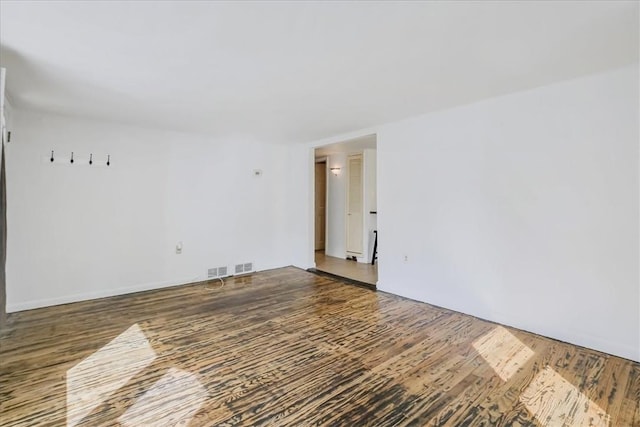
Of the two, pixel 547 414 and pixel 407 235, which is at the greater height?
pixel 407 235

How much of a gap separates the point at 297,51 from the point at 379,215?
267cm

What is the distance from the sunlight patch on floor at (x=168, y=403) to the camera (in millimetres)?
1755

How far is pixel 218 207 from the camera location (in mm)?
5086

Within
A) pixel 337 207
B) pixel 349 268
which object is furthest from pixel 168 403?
pixel 337 207

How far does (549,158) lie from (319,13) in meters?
2.50

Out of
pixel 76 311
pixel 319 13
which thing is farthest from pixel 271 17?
pixel 76 311

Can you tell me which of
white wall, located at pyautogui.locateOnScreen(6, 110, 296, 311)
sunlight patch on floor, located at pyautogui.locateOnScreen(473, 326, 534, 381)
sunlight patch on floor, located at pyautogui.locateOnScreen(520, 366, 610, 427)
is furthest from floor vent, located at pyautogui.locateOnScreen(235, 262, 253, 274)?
sunlight patch on floor, located at pyautogui.locateOnScreen(520, 366, 610, 427)

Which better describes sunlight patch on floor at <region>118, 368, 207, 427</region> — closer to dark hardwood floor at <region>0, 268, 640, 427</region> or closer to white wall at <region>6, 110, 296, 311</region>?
dark hardwood floor at <region>0, 268, 640, 427</region>

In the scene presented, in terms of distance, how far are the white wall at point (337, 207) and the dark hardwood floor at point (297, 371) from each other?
322 centimetres

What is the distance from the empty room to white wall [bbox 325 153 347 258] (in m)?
1.83

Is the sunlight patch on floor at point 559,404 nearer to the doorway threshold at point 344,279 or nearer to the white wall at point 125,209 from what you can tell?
the doorway threshold at point 344,279

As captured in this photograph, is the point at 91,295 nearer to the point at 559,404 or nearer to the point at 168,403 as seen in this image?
the point at 168,403

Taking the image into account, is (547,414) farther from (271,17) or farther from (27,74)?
(27,74)

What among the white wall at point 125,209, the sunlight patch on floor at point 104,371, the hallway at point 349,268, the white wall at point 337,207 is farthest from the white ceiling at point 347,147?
the sunlight patch on floor at point 104,371
